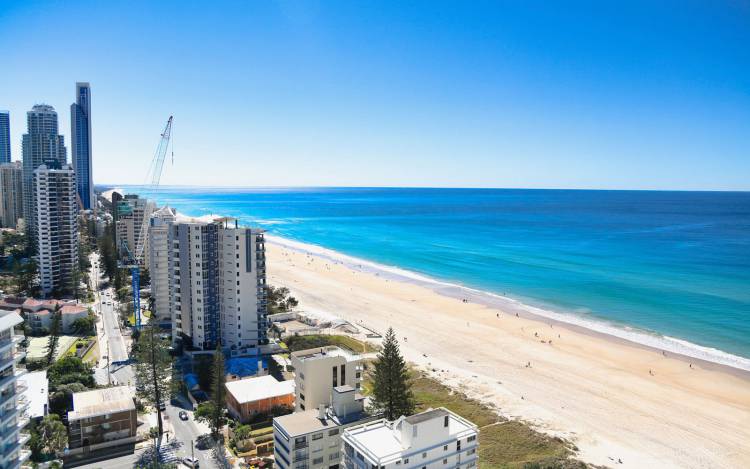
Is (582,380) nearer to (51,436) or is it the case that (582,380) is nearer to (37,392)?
(51,436)

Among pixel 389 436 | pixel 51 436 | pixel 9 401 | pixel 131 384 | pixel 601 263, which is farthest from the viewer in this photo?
pixel 601 263

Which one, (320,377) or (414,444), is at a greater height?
(414,444)

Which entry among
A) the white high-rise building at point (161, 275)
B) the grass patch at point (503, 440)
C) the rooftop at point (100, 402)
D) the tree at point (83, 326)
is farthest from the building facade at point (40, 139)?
the grass patch at point (503, 440)

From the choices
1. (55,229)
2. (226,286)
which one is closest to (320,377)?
(226,286)

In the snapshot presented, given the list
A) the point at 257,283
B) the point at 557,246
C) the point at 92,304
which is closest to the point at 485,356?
the point at 257,283

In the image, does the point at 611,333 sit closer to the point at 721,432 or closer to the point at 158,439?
the point at 721,432

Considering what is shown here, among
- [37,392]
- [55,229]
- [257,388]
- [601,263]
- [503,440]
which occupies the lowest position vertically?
[503,440]
